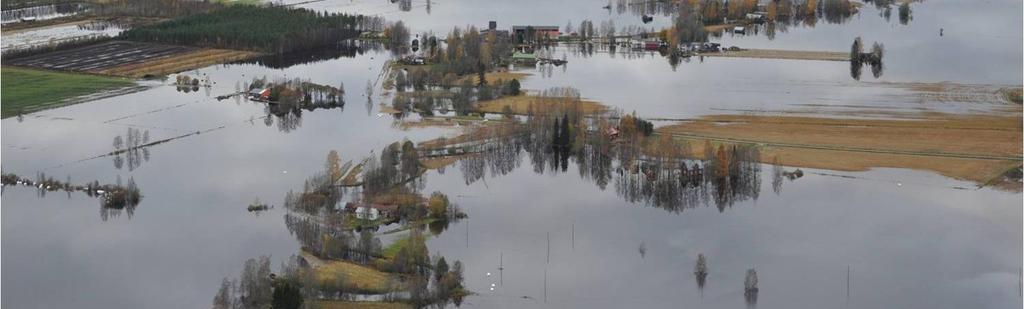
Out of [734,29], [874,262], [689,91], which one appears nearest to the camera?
[874,262]

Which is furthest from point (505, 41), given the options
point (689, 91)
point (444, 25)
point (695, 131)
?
point (695, 131)

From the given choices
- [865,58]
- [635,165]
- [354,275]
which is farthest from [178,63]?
[354,275]

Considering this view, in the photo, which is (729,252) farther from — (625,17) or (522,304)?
(625,17)

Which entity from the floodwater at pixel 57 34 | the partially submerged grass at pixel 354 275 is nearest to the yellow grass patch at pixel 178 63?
the floodwater at pixel 57 34

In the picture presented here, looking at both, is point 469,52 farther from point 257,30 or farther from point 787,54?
point 787,54

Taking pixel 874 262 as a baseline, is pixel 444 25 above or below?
above

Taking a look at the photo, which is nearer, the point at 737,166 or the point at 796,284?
the point at 796,284

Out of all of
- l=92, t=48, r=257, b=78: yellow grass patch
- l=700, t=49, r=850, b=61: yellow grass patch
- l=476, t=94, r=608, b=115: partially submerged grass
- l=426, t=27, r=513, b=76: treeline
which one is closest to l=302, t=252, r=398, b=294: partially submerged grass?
l=476, t=94, r=608, b=115: partially submerged grass

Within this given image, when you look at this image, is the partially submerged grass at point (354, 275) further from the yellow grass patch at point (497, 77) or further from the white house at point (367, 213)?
the yellow grass patch at point (497, 77)
